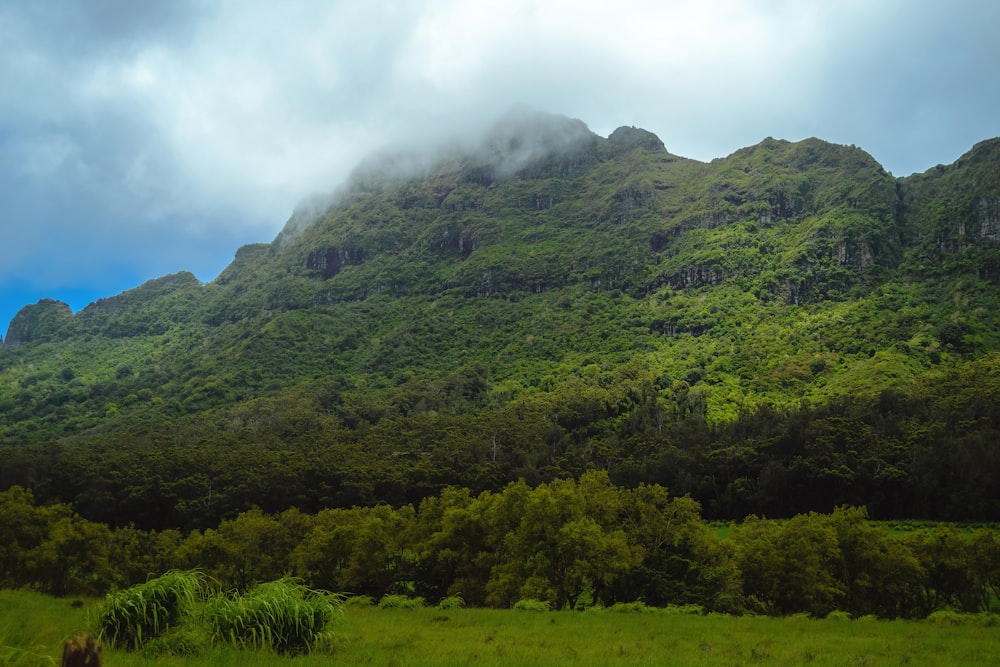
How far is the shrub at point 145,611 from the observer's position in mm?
13508

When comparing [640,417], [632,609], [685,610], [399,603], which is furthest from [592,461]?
[399,603]

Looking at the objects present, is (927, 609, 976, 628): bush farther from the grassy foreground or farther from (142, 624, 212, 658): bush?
(142, 624, 212, 658): bush

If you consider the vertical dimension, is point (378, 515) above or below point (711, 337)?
below

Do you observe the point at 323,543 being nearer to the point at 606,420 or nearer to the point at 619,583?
the point at 619,583

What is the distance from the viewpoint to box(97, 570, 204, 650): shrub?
1351 cm

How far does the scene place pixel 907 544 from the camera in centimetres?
3959

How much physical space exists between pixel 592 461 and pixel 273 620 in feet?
293

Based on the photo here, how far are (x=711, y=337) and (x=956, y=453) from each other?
109012 millimetres

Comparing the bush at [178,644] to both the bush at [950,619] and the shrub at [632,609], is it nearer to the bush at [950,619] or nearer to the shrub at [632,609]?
the shrub at [632,609]

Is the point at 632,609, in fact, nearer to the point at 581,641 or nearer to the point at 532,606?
the point at 532,606

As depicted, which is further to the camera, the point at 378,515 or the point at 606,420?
the point at 606,420

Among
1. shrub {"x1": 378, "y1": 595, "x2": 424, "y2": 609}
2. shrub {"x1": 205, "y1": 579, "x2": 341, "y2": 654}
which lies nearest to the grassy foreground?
shrub {"x1": 205, "y1": 579, "x2": 341, "y2": 654}

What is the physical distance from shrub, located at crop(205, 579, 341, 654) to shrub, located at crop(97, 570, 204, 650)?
0.67m

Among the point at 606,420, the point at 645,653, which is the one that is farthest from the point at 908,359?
the point at 645,653
